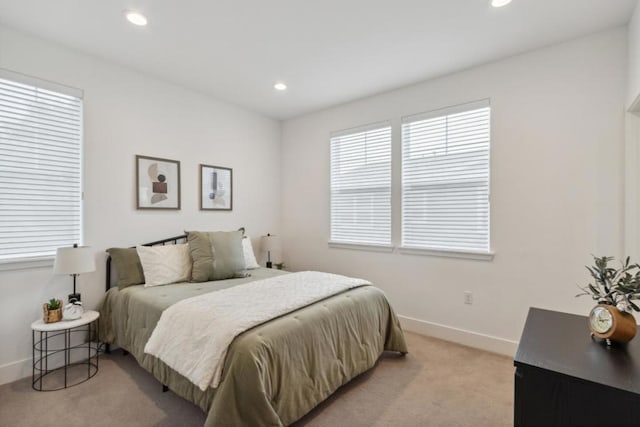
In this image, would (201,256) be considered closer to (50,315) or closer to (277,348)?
(50,315)

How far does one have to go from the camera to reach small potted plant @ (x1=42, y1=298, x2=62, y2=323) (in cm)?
230

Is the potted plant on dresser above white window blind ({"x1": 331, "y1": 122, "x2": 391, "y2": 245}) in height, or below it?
below

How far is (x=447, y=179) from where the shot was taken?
3.18 metres

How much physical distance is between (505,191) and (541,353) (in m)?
2.03

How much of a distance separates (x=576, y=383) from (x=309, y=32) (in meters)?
2.61

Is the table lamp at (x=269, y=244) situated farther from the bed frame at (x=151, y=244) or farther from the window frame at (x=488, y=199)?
the window frame at (x=488, y=199)

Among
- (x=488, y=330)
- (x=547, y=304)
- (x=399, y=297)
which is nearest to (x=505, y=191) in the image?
(x=547, y=304)

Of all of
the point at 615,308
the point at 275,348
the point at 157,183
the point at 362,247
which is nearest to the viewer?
the point at 615,308

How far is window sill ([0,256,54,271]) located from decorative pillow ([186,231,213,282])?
3.60ft

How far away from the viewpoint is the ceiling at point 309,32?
6.95 feet

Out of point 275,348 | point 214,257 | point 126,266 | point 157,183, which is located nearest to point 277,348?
point 275,348

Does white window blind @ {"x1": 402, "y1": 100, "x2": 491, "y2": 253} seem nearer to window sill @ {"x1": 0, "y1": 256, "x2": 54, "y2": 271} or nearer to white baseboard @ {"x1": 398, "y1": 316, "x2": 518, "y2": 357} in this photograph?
white baseboard @ {"x1": 398, "y1": 316, "x2": 518, "y2": 357}

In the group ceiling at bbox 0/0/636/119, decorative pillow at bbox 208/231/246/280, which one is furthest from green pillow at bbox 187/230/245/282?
ceiling at bbox 0/0/636/119

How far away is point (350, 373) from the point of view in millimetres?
2240
